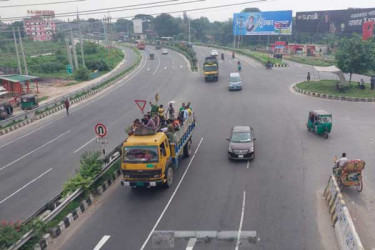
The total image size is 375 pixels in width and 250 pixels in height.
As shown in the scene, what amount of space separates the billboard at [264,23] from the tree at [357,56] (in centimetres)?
5388

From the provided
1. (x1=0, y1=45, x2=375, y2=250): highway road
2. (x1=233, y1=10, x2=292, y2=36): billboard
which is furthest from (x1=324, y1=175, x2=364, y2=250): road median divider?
(x1=233, y1=10, x2=292, y2=36): billboard

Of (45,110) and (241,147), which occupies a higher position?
(241,147)

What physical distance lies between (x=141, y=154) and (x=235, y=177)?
16.0 feet

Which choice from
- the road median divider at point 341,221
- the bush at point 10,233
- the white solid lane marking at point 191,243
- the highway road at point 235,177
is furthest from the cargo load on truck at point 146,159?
the road median divider at point 341,221

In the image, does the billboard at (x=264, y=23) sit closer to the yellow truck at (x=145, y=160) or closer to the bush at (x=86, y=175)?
the yellow truck at (x=145, y=160)

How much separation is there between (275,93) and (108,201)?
26055 millimetres

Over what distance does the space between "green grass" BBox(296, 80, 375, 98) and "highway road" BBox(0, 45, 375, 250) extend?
9.45 feet

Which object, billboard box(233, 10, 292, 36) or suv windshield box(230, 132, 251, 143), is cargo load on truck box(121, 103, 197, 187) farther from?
billboard box(233, 10, 292, 36)

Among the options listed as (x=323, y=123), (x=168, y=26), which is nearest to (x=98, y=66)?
(x=323, y=123)

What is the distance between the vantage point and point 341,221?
1114 cm

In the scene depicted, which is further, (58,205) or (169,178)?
(169,178)

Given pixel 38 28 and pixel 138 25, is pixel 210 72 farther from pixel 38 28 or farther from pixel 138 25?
pixel 38 28

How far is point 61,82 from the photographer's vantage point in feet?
174

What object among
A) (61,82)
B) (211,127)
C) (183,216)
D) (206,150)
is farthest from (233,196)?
(61,82)
